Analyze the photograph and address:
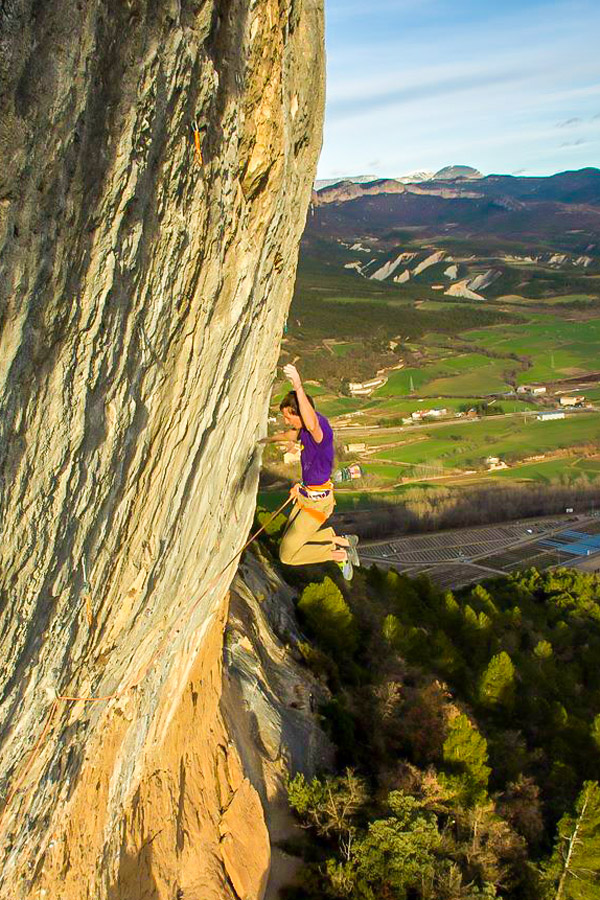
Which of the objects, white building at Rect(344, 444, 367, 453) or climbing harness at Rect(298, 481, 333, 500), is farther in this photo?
white building at Rect(344, 444, 367, 453)

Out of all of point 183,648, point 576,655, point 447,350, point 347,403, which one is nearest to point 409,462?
point 347,403

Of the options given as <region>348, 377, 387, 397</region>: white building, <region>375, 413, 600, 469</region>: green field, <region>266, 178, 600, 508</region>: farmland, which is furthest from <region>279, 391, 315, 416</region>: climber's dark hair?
<region>348, 377, 387, 397</region>: white building

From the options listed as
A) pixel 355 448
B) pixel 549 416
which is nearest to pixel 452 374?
pixel 549 416

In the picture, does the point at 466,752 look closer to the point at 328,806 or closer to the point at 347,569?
the point at 328,806

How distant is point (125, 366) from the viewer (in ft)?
15.4

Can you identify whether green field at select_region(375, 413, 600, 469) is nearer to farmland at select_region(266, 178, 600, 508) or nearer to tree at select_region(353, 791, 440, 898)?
farmland at select_region(266, 178, 600, 508)

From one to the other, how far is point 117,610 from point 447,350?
103 metres

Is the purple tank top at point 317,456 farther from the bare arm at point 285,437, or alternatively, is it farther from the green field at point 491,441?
the green field at point 491,441

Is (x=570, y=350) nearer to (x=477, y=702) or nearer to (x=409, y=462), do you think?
(x=409, y=462)

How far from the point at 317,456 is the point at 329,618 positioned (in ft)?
41.6

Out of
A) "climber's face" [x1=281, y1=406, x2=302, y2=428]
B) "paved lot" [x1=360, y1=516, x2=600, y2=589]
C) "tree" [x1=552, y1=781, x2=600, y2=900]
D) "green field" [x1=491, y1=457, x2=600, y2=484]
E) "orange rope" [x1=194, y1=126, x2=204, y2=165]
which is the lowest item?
"paved lot" [x1=360, y1=516, x2=600, y2=589]

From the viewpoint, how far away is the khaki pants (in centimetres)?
817

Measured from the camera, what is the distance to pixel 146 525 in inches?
234

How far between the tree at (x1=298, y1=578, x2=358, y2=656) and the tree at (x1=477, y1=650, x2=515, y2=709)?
3.64m
